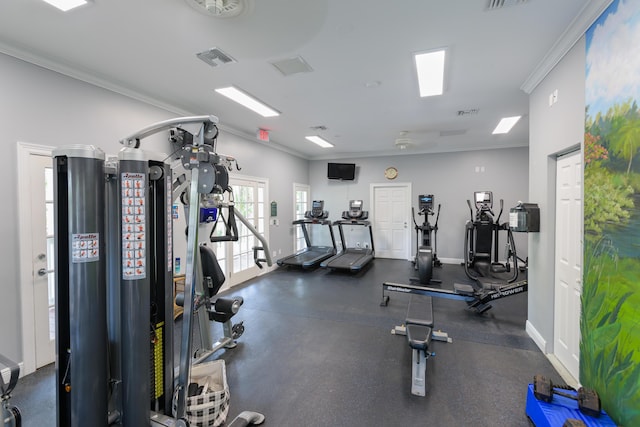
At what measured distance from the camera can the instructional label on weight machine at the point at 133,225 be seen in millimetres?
1406

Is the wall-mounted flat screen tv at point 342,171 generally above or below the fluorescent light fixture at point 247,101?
below

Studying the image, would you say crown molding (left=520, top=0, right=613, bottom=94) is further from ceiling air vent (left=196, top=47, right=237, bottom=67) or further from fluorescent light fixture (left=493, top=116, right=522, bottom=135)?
ceiling air vent (left=196, top=47, right=237, bottom=67)

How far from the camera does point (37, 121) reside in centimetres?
259

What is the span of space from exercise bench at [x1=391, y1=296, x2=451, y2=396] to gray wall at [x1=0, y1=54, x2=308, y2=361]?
345 centimetres

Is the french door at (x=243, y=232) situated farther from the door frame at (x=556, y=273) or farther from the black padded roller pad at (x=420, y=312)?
the door frame at (x=556, y=273)

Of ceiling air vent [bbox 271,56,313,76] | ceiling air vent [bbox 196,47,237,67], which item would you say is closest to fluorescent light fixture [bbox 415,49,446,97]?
ceiling air vent [bbox 271,56,313,76]

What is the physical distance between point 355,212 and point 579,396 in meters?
5.76

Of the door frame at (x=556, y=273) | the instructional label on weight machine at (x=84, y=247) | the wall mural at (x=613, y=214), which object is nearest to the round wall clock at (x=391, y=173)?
the door frame at (x=556, y=273)

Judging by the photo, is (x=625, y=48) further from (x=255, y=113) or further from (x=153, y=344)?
(x=255, y=113)

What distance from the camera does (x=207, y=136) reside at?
1645 mm

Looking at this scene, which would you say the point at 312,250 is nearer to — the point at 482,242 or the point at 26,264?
the point at 482,242

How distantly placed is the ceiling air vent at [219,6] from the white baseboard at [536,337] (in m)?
4.00

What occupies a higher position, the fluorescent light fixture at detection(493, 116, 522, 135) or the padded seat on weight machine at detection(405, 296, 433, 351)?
the fluorescent light fixture at detection(493, 116, 522, 135)

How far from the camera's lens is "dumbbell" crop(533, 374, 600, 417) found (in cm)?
169
